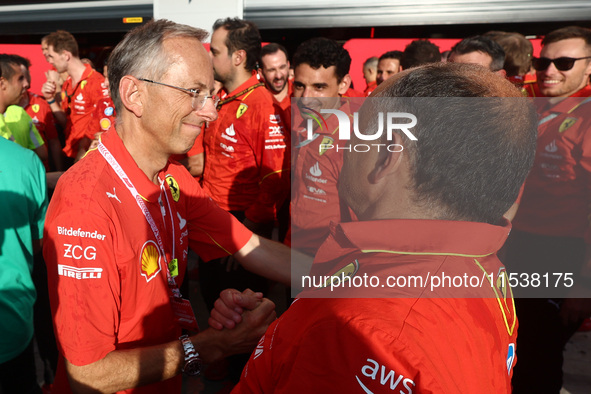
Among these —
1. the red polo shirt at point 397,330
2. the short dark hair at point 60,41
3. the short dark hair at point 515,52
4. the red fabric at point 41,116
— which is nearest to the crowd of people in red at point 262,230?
the red polo shirt at point 397,330

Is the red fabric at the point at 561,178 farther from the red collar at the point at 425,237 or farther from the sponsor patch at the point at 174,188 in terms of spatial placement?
the sponsor patch at the point at 174,188

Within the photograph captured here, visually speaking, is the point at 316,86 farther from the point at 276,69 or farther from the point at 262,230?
the point at 276,69

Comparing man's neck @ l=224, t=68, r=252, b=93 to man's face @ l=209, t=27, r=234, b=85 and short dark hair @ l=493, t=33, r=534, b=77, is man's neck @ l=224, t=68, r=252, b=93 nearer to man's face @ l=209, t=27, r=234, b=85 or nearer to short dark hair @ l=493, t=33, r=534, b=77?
man's face @ l=209, t=27, r=234, b=85

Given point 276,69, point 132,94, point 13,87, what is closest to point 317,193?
point 132,94

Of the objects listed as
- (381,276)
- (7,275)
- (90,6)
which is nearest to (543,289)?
(381,276)

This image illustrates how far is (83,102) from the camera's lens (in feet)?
16.9

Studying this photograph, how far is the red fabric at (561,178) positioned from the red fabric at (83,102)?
480cm

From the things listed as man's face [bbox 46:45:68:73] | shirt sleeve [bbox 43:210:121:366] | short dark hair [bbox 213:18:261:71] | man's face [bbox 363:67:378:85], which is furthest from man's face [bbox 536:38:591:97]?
man's face [bbox 46:45:68:73]

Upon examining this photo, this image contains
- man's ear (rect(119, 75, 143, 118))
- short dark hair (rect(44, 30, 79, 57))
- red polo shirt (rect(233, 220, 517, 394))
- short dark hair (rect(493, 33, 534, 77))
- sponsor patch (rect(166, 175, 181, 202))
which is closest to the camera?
Answer: red polo shirt (rect(233, 220, 517, 394))

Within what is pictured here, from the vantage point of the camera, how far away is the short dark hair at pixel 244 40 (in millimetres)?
3332

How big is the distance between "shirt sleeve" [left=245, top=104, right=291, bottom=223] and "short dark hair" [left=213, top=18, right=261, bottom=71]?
56 centimetres

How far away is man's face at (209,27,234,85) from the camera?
337 centimetres

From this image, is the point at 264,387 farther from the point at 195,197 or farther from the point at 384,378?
the point at 195,197

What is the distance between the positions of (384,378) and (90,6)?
29.0 feet
